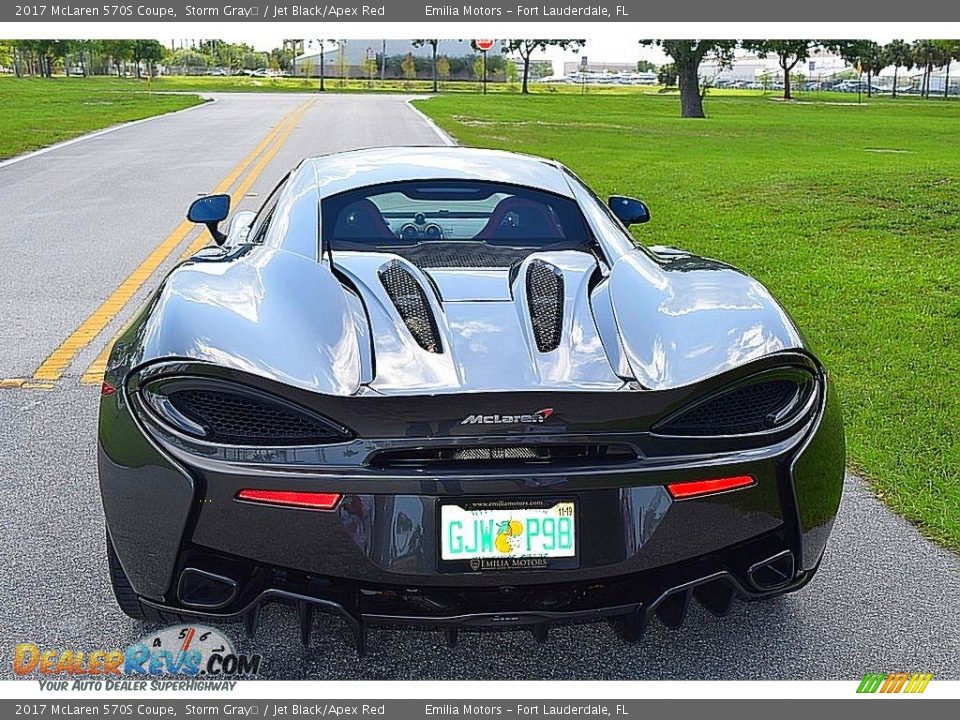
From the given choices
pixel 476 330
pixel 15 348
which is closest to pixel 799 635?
pixel 476 330

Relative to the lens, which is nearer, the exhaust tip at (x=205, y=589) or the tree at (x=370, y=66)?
the exhaust tip at (x=205, y=589)

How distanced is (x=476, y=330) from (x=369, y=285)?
458 millimetres

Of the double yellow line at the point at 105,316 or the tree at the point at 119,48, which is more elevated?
the tree at the point at 119,48

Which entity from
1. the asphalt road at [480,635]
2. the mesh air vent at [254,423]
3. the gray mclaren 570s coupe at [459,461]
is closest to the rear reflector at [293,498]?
the gray mclaren 570s coupe at [459,461]

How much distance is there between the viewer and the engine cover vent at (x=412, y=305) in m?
3.02

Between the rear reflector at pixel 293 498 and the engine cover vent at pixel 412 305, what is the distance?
1.60ft

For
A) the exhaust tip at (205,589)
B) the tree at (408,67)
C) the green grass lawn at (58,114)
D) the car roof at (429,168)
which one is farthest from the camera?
the tree at (408,67)

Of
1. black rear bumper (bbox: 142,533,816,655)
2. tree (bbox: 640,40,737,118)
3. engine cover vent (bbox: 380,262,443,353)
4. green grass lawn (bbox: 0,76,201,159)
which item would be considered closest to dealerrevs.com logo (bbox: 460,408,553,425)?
engine cover vent (bbox: 380,262,443,353)

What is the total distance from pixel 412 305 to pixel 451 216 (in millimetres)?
1318

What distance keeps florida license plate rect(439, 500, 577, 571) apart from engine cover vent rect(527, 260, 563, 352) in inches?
17.8

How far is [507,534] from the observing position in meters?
2.73

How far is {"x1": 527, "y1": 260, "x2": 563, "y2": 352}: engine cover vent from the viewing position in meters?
3.04

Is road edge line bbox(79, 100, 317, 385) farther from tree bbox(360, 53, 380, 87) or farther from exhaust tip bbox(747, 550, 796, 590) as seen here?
tree bbox(360, 53, 380, 87)

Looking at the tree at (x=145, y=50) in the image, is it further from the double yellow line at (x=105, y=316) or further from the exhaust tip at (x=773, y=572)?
the exhaust tip at (x=773, y=572)
